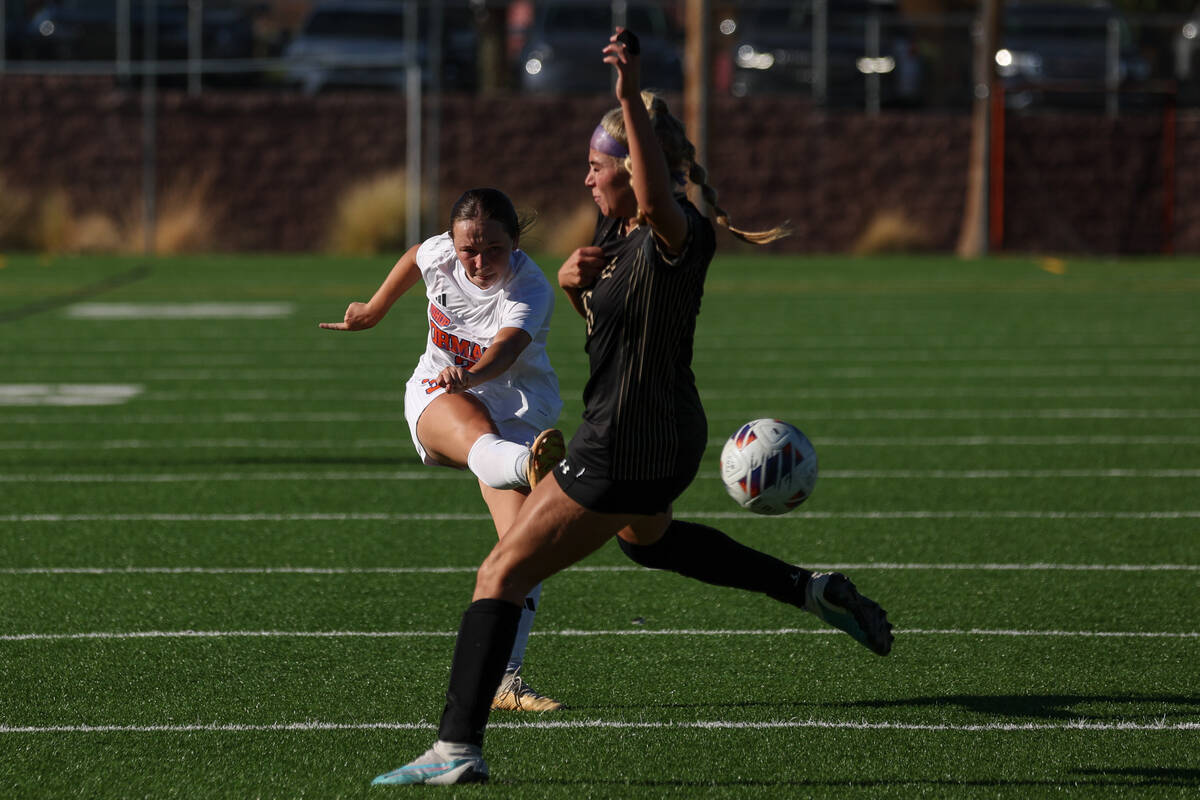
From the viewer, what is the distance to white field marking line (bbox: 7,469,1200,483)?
1009cm

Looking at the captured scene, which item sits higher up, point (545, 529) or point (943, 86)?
point (943, 86)

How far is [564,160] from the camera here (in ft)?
99.2

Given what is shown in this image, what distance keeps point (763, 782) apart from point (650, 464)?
97 cm

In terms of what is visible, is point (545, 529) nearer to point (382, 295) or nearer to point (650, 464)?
point (650, 464)

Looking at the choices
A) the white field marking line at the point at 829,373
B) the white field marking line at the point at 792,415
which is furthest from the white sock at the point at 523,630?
the white field marking line at the point at 829,373

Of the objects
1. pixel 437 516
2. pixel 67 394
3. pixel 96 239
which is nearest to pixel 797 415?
pixel 437 516

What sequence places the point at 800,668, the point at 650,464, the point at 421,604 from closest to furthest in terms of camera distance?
the point at 650,464, the point at 800,668, the point at 421,604

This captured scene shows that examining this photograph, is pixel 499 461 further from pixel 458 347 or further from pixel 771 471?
pixel 771 471

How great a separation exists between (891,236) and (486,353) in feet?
83.8

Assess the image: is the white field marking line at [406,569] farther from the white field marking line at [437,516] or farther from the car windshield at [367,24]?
the car windshield at [367,24]

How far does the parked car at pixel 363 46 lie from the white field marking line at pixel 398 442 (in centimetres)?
1941

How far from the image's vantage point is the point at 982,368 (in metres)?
15.1

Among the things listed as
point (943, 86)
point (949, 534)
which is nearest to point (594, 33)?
point (943, 86)

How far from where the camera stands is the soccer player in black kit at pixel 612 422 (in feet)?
14.9
